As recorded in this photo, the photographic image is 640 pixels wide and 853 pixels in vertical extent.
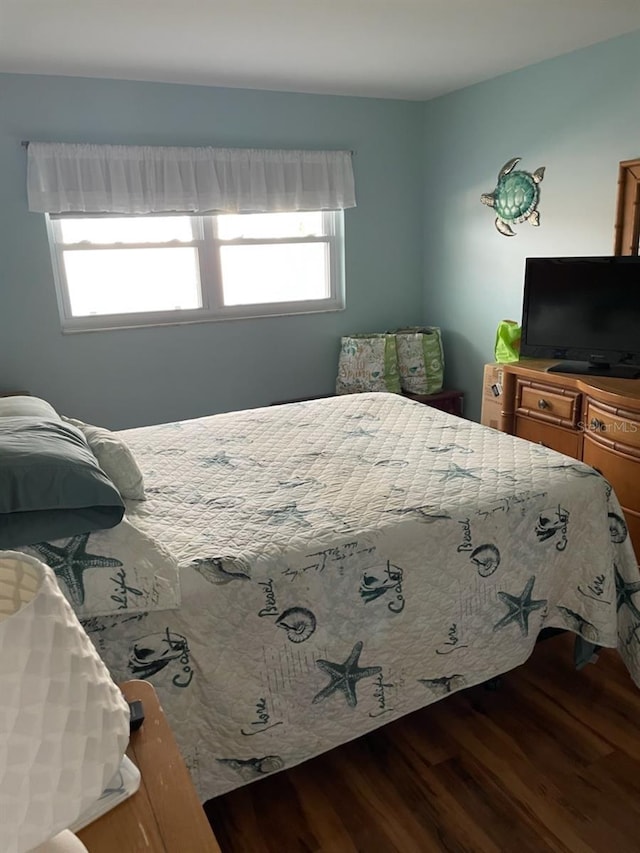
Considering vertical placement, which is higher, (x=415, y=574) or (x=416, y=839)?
(x=415, y=574)

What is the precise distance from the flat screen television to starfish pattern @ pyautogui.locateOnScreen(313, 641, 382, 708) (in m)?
2.02

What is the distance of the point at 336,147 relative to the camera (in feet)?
13.9

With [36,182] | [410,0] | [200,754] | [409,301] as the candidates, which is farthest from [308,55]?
[200,754]

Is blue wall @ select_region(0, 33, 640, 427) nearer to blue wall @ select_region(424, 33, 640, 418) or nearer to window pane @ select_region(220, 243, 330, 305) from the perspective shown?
blue wall @ select_region(424, 33, 640, 418)

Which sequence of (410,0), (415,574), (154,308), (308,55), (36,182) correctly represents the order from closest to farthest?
(415,574), (410,0), (308,55), (36,182), (154,308)

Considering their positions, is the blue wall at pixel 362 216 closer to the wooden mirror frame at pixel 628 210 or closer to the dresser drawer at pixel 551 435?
the wooden mirror frame at pixel 628 210

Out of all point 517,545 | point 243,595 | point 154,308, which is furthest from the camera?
point 154,308

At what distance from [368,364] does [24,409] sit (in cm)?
277

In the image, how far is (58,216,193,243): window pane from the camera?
379cm

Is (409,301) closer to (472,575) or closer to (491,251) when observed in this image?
(491,251)

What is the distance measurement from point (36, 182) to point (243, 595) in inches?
117

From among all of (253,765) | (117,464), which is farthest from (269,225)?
(253,765)

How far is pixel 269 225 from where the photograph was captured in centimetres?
429

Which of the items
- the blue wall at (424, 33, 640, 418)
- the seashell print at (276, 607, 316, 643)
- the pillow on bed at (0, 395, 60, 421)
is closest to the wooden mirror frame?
the blue wall at (424, 33, 640, 418)
